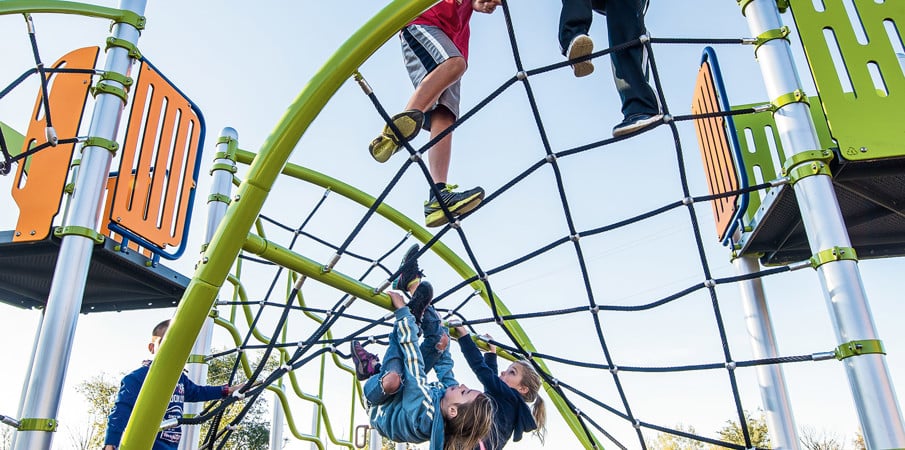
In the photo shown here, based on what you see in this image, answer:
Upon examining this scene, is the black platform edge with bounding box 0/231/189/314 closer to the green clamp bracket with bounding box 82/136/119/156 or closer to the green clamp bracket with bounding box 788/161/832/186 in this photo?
the green clamp bracket with bounding box 82/136/119/156

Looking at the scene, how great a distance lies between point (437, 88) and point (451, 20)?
13.6 inches

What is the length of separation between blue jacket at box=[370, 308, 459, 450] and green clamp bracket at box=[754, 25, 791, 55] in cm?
156

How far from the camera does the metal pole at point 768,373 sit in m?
2.47

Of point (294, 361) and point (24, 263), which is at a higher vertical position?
point (24, 263)

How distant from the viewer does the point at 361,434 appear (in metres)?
5.21

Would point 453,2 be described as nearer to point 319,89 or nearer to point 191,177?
point 319,89

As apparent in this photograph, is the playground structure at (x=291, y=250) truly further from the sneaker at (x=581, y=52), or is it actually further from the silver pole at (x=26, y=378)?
the sneaker at (x=581, y=52)

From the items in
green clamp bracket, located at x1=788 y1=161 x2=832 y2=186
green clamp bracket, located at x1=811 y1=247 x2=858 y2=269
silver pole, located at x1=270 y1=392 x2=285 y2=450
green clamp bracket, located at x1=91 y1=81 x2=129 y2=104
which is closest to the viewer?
green clamp bracket, located at x1=811 y1=247 x2=858 y2=269

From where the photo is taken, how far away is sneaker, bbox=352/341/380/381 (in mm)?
2578

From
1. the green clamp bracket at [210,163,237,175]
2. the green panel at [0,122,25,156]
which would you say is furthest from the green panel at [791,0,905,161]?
the green panel at [0,122,25,156]

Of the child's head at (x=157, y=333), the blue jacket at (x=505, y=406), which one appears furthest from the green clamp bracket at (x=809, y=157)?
the child's head at (x=157, y=333)

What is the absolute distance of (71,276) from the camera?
7.09ft

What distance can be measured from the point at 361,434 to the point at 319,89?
392cm

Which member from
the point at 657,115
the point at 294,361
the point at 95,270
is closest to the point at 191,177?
the point at 95,270
